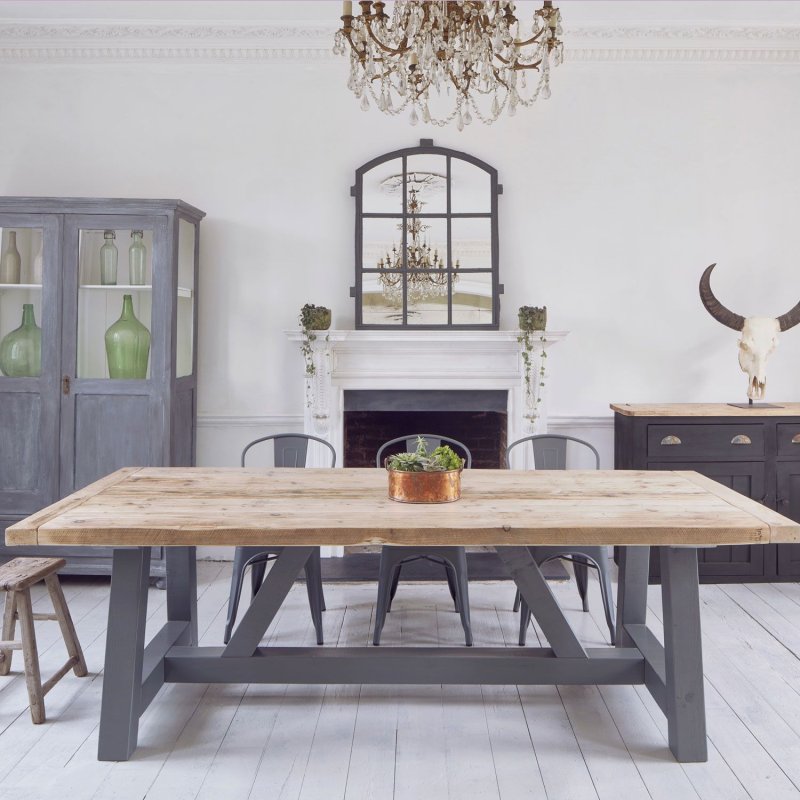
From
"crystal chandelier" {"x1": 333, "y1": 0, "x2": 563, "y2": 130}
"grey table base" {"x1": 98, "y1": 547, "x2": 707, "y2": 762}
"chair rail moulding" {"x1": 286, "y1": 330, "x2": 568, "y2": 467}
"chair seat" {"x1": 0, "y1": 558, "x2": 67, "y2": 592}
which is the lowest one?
"grey table base" {"x1": 98, "y1": 547, "x2": 707, "y2": 762}

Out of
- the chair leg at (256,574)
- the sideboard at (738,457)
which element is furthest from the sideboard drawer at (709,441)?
the chair leg at (256,574)

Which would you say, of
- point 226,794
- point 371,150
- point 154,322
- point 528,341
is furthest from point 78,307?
point 226,794

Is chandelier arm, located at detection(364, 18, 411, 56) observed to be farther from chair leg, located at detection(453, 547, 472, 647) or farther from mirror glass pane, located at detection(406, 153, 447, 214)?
mirror glass pane, located at detection(406, 153, 447, 214)

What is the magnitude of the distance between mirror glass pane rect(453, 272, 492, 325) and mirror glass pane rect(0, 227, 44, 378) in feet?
7.39

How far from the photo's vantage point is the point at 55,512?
246 centimetres

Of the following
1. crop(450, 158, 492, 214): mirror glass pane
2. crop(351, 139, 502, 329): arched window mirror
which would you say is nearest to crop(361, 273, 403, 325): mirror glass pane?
crop(351, 139, 502, 329): arched window mirror

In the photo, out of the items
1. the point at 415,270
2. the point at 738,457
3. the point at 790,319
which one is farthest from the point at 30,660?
the point at 790,319

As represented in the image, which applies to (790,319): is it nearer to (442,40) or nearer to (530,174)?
(530,174)

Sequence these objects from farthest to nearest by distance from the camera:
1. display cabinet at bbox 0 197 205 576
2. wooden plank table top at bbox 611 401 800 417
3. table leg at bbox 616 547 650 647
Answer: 1. wooden plank table top at bbox 611 401 800 417
2. display cabinet at bbox 0 197 205 576
3. table leg at bbox 616 547 650 647

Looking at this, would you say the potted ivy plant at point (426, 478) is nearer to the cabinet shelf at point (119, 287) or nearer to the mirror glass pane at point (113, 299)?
the mirror glass pane at point (113, 299)

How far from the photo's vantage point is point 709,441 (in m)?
4.31

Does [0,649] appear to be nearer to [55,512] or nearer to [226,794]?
[55,512]

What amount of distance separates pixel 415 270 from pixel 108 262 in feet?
5.46

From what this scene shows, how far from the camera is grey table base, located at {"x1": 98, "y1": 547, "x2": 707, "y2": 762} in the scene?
248 cm
